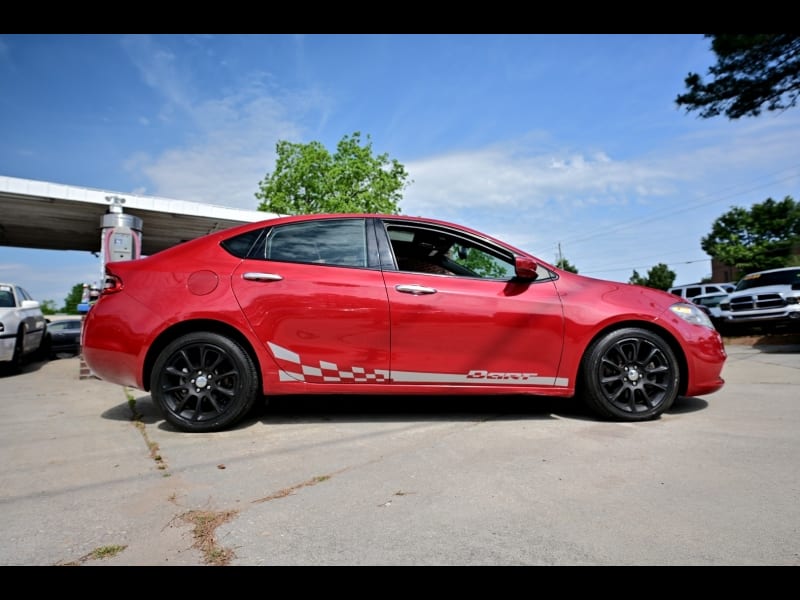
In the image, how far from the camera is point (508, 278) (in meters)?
3.49

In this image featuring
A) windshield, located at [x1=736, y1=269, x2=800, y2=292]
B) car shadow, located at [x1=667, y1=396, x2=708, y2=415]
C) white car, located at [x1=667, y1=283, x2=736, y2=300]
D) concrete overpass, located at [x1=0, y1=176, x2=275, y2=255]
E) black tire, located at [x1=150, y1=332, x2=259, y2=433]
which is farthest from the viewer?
white car, located at [x1=667, y1=283, x2=736, y2=300]

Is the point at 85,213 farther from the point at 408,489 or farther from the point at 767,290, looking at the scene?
the point at 767,290

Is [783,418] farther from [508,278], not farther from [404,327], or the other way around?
[404,327]

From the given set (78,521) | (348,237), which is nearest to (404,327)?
(348,237)

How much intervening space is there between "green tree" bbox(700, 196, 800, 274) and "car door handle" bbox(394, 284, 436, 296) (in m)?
51.8

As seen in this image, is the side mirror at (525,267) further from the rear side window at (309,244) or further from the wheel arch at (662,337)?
the rear side window at (309,244)

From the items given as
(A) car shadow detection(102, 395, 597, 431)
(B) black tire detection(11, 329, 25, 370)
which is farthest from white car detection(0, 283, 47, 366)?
(A) car shadow detection(102, 395, 597, 431)

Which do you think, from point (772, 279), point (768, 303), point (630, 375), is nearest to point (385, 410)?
point (630, 375)

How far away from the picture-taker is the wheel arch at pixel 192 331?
331cm

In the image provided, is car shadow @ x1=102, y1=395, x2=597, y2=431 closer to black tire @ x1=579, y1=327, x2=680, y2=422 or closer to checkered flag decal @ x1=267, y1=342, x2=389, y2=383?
black tire @ x1=579, y1=327, x2=680, y2=422

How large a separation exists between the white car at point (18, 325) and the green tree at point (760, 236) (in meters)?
52.7

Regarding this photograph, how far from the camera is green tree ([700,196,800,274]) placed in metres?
45.2

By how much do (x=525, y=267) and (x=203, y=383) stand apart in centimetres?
237
